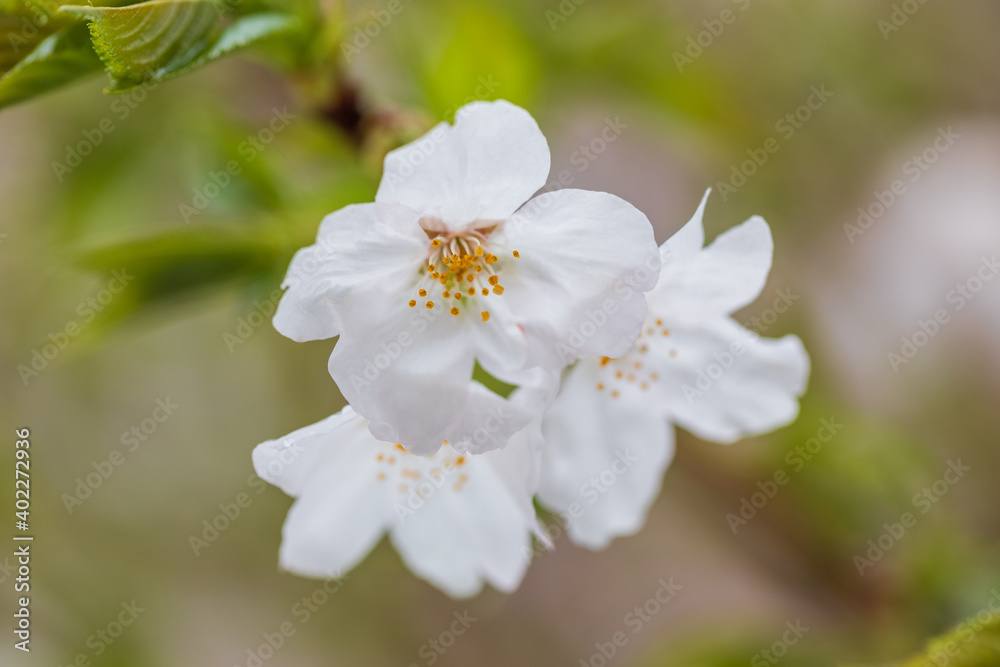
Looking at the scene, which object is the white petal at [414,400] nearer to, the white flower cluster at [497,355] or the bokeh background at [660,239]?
the white flower cluster at [497,355]

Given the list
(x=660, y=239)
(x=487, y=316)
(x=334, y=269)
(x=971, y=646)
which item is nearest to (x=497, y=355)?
Answer: (x=487, y=316)

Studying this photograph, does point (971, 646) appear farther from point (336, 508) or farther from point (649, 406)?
point (336, 508)

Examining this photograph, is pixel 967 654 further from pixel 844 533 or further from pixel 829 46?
pixel 829 46

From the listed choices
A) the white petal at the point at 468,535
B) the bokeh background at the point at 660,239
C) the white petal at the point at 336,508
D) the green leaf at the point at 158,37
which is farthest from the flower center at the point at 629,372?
the green leaf at the point at 158,37

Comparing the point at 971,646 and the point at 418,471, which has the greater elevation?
the point at 971,646

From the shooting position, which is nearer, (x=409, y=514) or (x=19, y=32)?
(x=19, y=32)

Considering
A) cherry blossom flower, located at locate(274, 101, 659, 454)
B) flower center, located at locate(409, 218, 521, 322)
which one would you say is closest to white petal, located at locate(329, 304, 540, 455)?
cherry blossom flower, located at locate(274, 101, 659, 454)
